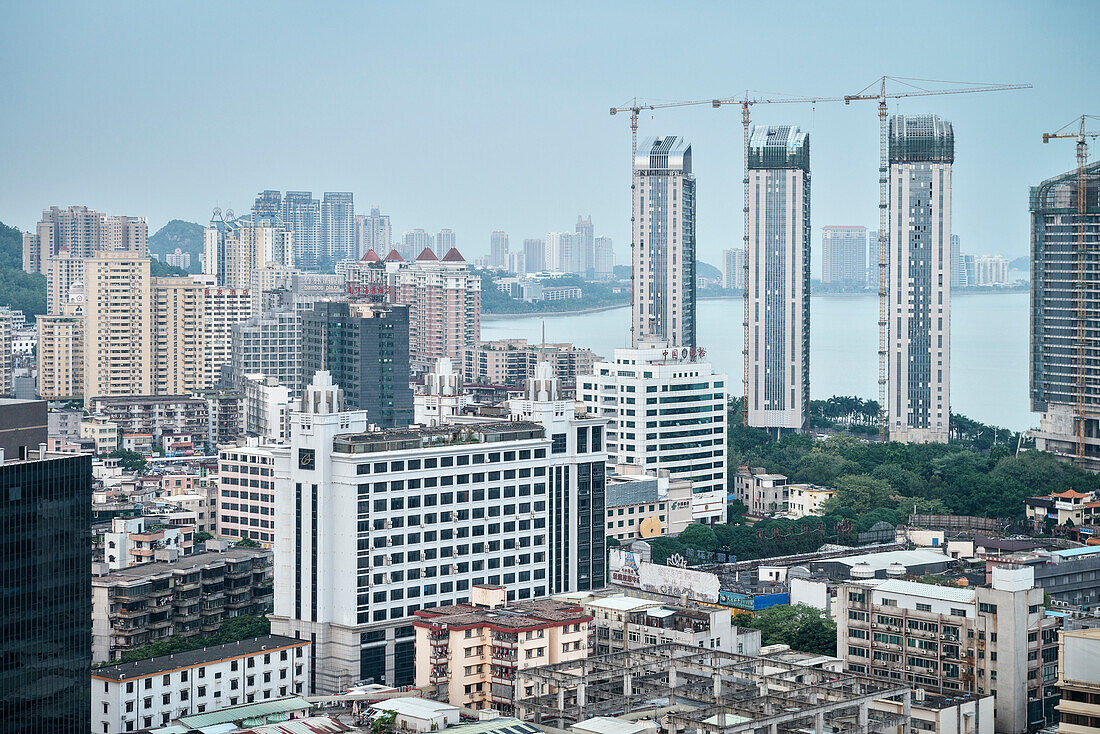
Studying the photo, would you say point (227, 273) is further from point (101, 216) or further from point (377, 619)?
point (377, 619)

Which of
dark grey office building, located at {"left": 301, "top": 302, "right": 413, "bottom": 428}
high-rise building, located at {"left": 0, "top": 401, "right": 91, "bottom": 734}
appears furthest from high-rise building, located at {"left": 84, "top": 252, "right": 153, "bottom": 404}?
high-rise building, located at {"left": 0, "top": 401, "right": 91, "bottom": 734}

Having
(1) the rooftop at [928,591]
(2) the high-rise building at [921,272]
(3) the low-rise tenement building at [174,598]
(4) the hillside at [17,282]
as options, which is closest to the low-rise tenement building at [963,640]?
(1) the rooftop at [928,591]

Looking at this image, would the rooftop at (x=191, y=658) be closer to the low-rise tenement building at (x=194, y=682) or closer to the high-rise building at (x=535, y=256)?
the low-rise tenement building at (x=194, y=682)

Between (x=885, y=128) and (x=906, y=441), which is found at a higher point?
(x=885, y=128)

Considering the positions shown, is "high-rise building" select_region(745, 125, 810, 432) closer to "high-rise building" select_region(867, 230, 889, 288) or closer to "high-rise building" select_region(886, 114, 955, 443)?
"high-rise building" select_region(886, 114, 955, 443)

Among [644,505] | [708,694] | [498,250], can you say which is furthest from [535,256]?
[708,694]

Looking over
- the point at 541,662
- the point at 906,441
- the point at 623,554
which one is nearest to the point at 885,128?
the point at 906,441
